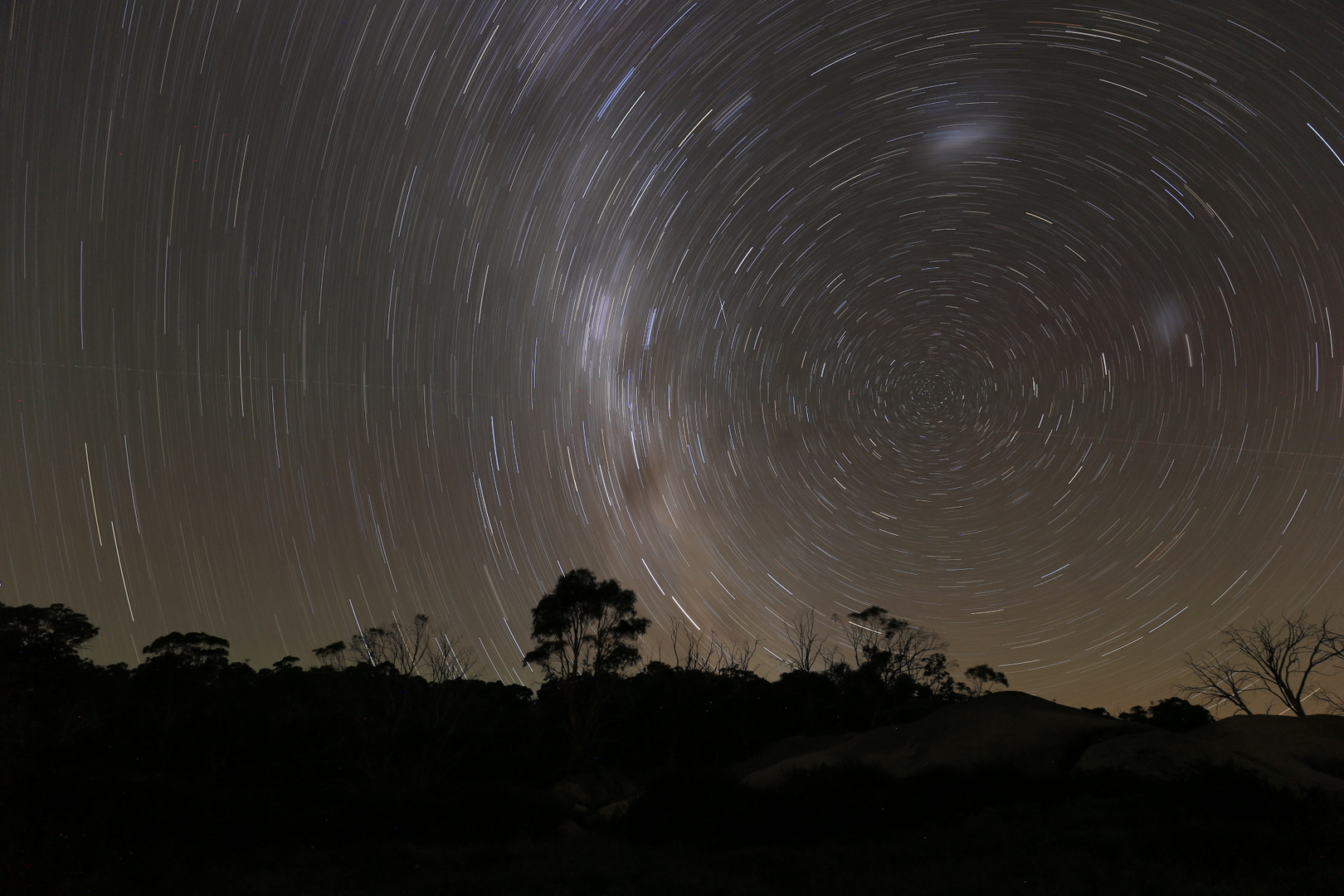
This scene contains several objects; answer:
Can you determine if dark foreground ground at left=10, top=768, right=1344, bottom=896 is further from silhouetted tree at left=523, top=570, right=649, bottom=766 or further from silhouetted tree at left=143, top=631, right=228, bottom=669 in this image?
silhouetted tree at left=143, top=631, right=228, bottom=669

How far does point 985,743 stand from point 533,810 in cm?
1298

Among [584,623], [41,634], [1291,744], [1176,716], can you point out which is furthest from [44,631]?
[1176,716]

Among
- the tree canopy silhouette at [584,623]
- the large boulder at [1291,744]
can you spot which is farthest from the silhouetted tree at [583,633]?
the large boulder at [1291,744]

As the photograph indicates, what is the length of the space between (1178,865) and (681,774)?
10890 millimetres

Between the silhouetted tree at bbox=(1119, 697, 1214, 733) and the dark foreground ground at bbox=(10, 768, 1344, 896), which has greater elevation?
the silhouetted tree at bbox=(1119, 697, 1214, 733)

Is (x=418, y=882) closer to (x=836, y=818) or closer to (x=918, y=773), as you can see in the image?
(x=836, y=818)

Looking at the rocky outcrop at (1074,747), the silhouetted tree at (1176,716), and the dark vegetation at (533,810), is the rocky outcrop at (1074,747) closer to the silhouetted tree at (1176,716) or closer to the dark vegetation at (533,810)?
the dark vegetation at (533,810)

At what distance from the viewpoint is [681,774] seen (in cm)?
1750

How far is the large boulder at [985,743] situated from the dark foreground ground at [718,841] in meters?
0.98

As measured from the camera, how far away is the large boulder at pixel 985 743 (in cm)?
1658

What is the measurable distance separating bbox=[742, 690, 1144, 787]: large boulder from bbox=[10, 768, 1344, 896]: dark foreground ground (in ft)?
3.22

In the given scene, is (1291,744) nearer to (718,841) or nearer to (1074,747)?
(1074,747)

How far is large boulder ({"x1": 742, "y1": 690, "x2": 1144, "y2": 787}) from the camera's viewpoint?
16578mm

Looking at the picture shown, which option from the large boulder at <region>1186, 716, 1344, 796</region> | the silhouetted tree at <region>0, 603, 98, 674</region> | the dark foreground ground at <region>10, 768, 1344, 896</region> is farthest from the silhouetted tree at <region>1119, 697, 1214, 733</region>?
the silhouetted tree at <region>0, 603, 98, 674</region>
